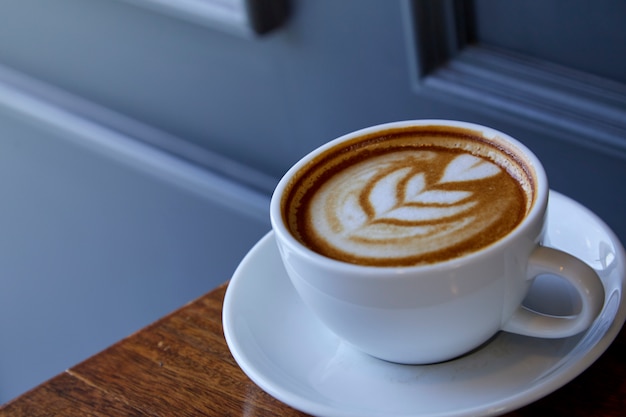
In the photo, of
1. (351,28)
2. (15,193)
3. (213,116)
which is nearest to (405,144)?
(351,28)

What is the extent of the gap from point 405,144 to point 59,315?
3.63 ft

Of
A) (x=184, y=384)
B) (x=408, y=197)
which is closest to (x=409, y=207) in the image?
(x=408, y=197)

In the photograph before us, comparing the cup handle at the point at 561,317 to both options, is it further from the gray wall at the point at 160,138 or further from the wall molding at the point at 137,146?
the wall molding at the point at 137,146

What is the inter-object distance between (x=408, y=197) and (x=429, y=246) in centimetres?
5

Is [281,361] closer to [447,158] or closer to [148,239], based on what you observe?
[447,158]

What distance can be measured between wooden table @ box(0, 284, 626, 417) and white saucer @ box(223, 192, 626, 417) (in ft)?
0.09

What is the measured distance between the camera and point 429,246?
0.39 meters

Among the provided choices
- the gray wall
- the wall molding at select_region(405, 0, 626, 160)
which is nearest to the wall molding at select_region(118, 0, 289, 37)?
the gray wall

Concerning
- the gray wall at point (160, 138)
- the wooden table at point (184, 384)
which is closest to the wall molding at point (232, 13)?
the gray wall at point (160, 138)

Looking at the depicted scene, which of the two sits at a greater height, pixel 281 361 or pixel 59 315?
pixel 281 361

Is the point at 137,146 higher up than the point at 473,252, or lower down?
lower down

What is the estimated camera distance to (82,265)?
52.9 inches

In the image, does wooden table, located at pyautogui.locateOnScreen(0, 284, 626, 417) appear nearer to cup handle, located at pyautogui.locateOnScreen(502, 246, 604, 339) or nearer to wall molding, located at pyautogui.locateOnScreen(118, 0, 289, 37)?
cup handle, located at pyautogui.locateOnScreen(502, 246, 604, 339)

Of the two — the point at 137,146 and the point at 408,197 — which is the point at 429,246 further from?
the point at 137,146
